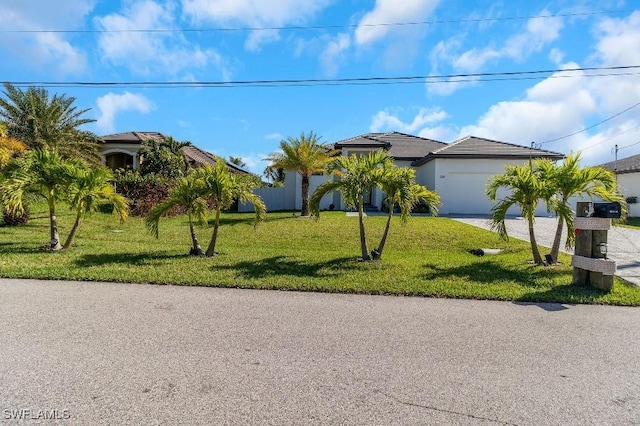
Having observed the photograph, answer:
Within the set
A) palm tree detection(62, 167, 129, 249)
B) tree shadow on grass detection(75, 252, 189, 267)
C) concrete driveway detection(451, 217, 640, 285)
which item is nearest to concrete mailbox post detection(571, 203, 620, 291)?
concrete driveway detection(451, 217, 640, 285)

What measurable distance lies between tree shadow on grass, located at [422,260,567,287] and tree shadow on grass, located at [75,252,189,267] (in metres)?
5.87

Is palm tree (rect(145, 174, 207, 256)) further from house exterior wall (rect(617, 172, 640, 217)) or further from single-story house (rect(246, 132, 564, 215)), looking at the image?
house exterior wall (rect(617, 172, 640, 217))

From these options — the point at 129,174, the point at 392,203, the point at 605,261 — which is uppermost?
the point at 129,174

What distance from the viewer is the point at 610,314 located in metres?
5.30

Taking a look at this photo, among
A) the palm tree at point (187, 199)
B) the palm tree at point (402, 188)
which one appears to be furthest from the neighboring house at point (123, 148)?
the palm tree at point (402, 188)

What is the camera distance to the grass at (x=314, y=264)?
655cm

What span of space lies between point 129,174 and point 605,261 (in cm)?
2077

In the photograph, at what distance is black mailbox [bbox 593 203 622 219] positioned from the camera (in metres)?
6.73

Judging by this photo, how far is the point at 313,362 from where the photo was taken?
142 inches

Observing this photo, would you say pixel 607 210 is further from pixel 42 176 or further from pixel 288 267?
pixel 42 176

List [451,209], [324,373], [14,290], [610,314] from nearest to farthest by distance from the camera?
[324,373] < [610,314] < [14,290] < [451,209]

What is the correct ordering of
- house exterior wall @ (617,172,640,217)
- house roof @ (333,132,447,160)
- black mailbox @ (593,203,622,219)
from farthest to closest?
house exterior wall @ (617,172,640,217) → house roof @ (333,132,447,160) → black mailbox @ (593,203,622,219)

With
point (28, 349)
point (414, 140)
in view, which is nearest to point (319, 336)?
point (28, 349)

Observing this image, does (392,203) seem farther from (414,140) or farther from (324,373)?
(414,140)
